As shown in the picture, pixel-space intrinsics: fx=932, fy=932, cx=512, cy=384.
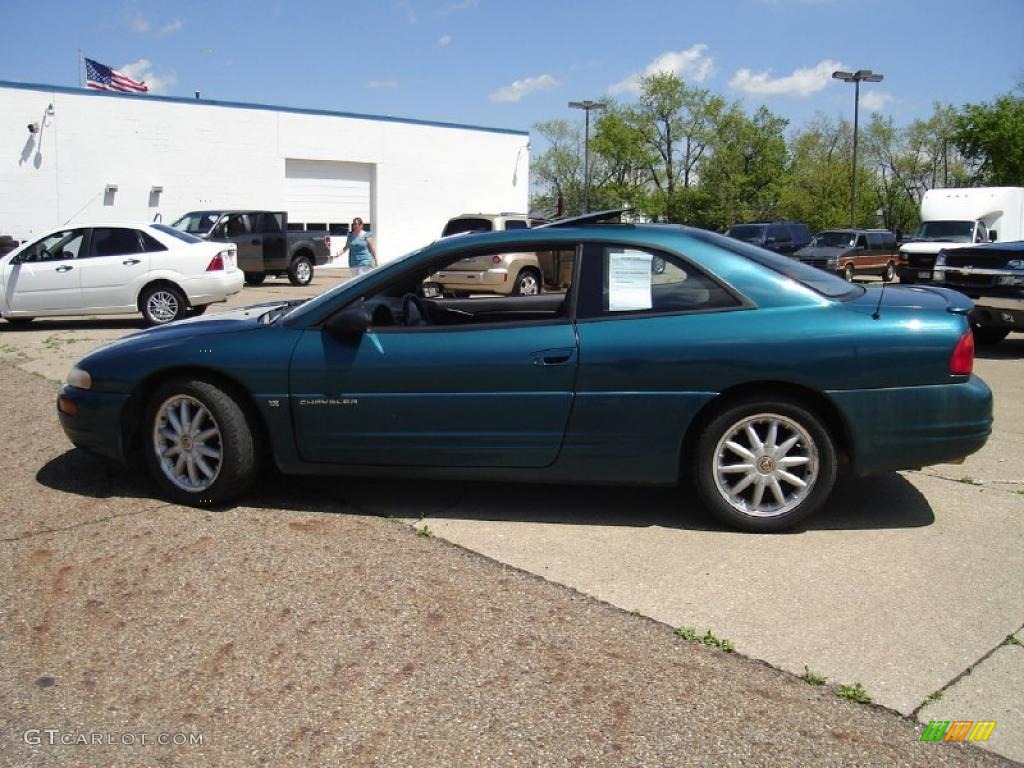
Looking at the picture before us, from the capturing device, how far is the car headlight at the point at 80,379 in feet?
16.9

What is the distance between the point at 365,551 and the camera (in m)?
4.43

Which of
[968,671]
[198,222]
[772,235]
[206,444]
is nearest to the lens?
[968,671]

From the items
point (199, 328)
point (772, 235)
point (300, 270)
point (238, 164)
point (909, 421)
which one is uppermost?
point (238, 164)

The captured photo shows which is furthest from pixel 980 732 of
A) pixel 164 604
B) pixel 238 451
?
pixel 238 451

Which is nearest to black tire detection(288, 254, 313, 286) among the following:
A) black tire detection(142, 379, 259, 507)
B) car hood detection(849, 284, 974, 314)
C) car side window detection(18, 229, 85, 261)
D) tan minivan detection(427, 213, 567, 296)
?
car side window detection(18, 229, 85, 261)

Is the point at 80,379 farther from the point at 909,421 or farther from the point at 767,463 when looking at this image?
the point at 909,421

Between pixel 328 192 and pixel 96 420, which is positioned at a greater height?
pixel 328 192

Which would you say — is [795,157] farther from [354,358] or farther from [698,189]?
[354,358]

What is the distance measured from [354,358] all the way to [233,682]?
192 centimetres

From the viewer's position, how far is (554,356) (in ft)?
15.1

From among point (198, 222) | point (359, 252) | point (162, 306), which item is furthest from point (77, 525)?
point (198, 222)

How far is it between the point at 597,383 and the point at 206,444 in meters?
2.13

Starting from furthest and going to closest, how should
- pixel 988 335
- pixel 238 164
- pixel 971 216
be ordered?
pixel 238 164 → pixel 971 216 → pixel 988 335

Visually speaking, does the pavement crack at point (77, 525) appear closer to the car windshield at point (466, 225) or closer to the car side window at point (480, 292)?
the car side window at point (480, 292)
